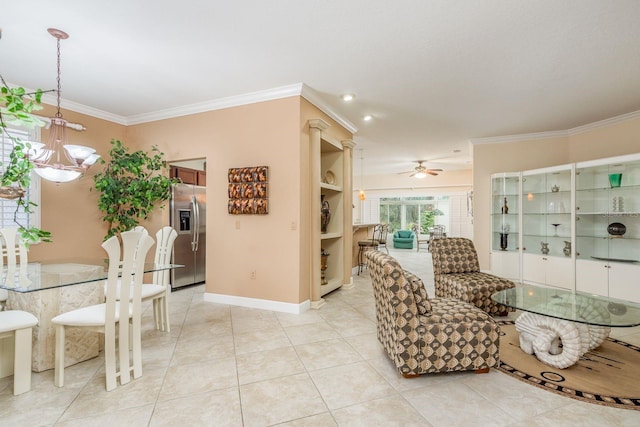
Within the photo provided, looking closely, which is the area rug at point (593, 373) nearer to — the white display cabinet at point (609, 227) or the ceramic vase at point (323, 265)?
the white display cabinet at point (609, 227)

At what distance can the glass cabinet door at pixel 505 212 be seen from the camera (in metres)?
5.77

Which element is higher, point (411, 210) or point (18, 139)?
point (18, 139)

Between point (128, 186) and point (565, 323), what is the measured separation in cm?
528

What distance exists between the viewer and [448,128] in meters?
5.49

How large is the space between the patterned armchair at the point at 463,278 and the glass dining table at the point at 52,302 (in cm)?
341

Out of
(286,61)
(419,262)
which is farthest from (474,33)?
(419,262)

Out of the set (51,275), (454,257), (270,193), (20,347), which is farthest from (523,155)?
(20,347)

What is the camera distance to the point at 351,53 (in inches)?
119

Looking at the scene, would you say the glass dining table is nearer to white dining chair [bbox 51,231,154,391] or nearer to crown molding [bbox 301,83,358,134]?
white dining chair [bbox 51,231,154,391]

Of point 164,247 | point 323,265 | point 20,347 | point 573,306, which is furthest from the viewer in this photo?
point 323,265

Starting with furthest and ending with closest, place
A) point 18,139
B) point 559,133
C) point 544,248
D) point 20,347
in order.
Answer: point 559,133
point 544,248
point 20,347
point 18,139

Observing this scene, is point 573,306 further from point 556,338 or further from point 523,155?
point 523,155

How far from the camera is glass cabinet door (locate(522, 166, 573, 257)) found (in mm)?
5180

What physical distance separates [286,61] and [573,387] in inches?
146
